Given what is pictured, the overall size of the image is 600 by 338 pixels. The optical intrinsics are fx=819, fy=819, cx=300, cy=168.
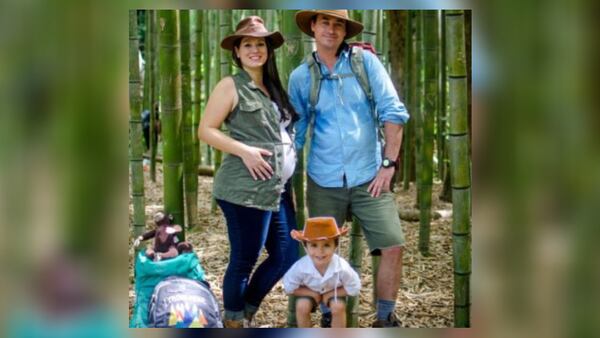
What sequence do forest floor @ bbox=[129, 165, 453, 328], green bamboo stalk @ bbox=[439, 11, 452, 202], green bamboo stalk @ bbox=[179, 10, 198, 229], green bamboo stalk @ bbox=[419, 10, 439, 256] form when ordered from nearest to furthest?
forest floor @ bbox=[129, 165, 453, 328] < green bamboo stalk @ bbox=[179, 10, 198, 229] < green bamboo stalk @ bbox=[419, 10, 439, 256] < green bamboo stalk @ bbox=[439, 11, 452, 202]

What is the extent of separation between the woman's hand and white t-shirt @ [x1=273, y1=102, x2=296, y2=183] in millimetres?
56

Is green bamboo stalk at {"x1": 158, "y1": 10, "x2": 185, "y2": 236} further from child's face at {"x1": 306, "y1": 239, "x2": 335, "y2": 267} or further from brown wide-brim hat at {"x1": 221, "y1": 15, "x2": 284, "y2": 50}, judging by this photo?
child's face at {"x1": 306, "y1": 239, "x2": 335, "y2": 267}

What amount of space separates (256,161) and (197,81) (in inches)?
34.3

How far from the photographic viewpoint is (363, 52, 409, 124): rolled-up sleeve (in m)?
3.10

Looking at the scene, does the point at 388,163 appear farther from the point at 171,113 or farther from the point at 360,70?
the point at 171,113

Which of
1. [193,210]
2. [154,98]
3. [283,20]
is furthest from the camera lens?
[154,98]

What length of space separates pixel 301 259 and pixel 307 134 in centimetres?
48


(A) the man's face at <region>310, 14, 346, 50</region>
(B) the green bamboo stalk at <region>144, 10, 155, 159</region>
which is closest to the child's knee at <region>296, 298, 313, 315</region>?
(A) the man's face at <region>310, 14, 346, 50</region>

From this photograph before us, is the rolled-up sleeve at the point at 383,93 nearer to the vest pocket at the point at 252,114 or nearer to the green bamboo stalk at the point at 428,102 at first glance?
the green bamboo stalk at the point at 428,102
